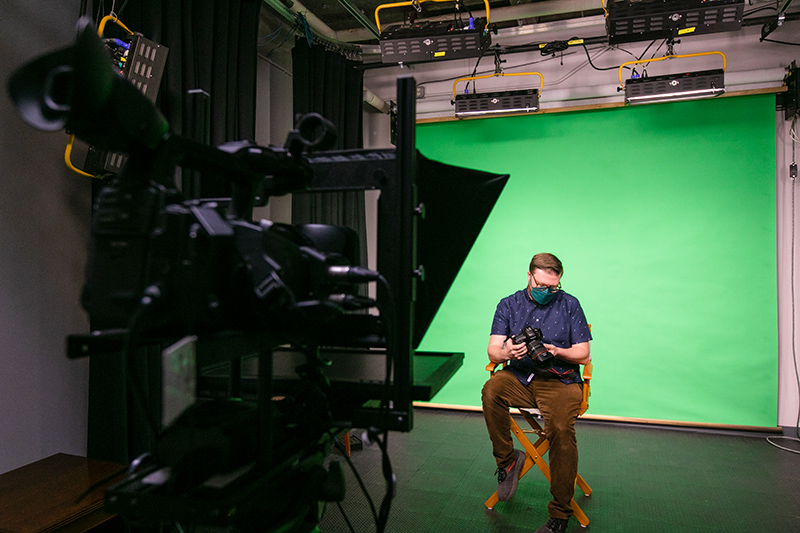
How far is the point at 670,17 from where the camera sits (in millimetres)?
2717

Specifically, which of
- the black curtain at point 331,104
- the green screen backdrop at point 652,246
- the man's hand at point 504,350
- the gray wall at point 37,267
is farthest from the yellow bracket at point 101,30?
the green screen backdrop at point 652,246

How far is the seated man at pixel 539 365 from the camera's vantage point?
2.43 m

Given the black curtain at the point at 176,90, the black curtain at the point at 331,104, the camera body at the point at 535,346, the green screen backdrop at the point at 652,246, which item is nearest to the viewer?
the black curtain at the point at 176,90

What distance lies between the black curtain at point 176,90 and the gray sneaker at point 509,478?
1.60m

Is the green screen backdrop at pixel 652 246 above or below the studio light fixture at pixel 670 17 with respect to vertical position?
below

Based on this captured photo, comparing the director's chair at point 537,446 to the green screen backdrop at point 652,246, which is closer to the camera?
the director's chair at point 537,446

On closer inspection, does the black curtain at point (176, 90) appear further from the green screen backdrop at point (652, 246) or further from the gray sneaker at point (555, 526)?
the green screen backdrop at point (652, 246)

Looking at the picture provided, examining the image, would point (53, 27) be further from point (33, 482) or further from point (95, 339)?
point (95, 339)

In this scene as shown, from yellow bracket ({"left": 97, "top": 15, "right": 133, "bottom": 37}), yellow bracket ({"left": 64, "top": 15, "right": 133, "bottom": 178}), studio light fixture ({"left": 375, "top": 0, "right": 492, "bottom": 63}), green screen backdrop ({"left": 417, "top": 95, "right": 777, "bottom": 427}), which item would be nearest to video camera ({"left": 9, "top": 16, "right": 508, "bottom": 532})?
yellow bracket ({"left": 64, "top": 15, "right": 133, "bottom": 178})

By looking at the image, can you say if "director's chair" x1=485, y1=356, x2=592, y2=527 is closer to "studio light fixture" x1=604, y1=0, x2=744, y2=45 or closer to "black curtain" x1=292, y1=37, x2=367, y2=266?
"black curtain" x1=292, y1=37, x2=367, y2=266

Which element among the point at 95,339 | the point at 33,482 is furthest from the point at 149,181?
the point at 33,482

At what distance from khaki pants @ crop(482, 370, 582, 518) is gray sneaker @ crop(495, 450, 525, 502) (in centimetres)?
3

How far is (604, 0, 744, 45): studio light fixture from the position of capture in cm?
265

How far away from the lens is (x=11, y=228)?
182cm
